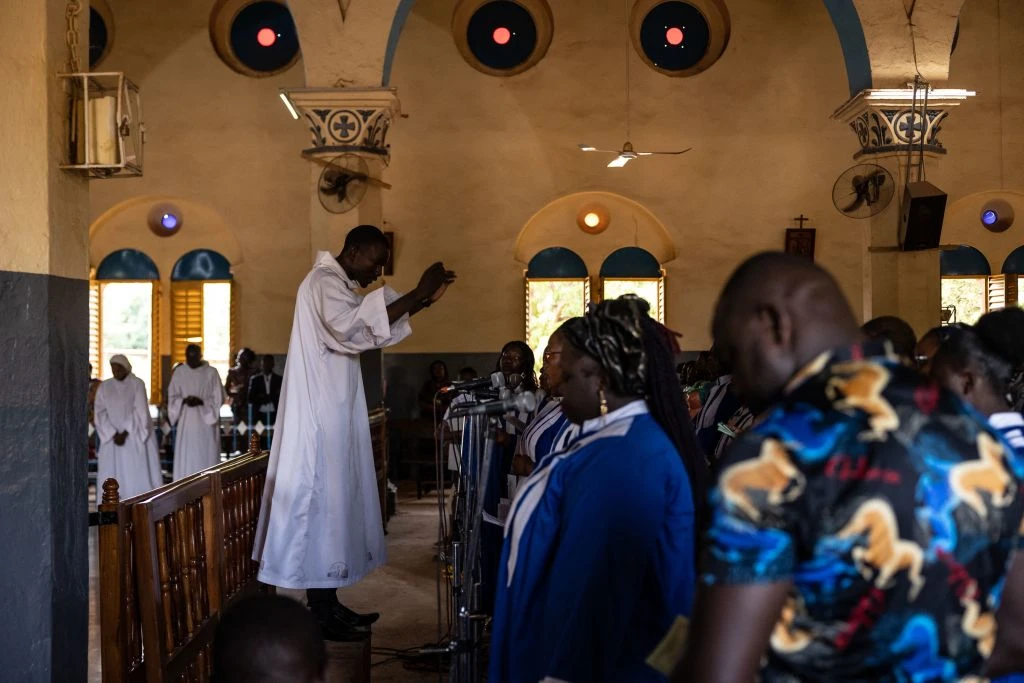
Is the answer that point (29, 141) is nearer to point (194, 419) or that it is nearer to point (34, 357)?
point (34, 357)

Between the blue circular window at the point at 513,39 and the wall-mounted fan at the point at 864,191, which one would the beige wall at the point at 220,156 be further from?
the wall-mounted fan at the point at 864,191

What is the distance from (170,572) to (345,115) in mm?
6090

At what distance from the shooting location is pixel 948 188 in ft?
47.2

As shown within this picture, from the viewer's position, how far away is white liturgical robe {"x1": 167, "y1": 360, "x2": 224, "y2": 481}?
12.3m

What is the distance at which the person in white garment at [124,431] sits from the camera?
11.3 metres

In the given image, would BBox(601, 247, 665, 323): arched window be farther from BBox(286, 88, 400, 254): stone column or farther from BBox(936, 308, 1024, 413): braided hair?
BBox(936, 308, 1024, 413): braided hair

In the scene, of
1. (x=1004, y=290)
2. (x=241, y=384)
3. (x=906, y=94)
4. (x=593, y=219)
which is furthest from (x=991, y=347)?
(x=1004, y=290)

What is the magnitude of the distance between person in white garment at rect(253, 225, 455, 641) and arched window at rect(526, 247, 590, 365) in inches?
375

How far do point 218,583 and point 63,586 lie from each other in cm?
89

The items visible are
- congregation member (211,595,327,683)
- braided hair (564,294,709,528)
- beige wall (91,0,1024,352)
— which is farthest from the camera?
beige wall (91,0,1024,352)

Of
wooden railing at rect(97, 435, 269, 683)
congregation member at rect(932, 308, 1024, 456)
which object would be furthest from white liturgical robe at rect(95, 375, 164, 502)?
congregation member at rect(932, 308, 1024, 456)

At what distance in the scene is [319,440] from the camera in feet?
16.5

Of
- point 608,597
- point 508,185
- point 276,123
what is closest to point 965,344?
point 608,597

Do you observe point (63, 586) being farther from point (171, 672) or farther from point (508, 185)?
point (508, 185)
